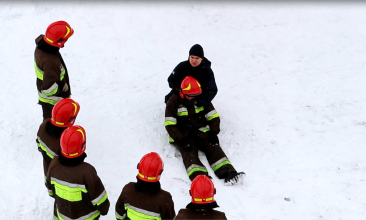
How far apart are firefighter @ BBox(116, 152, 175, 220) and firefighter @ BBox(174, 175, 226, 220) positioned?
27 cm

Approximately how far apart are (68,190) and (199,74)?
129 inches

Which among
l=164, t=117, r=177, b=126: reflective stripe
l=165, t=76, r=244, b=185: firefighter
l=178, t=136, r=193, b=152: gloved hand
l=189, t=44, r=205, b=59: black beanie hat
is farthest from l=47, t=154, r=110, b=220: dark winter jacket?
l=189, t=44, r=205, b=59: black beanie hat

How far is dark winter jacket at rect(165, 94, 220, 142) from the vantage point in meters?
6.50

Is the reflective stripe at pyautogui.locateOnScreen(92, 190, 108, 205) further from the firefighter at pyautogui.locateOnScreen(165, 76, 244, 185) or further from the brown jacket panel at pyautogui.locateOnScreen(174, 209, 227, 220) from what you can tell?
the firefighter at pyautogui.locateOnScreen(165, 76, 244, 185)

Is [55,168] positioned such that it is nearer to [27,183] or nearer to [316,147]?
[27,183]

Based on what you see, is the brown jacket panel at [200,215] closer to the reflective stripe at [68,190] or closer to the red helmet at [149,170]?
the red helmet at [149,170]

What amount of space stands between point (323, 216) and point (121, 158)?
10.1 feet

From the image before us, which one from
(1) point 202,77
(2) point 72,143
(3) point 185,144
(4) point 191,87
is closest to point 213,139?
(3) point 185,144

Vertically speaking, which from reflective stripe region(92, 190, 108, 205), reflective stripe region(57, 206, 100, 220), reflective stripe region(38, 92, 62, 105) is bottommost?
reflective stripe region(57, 206, 100, 220)

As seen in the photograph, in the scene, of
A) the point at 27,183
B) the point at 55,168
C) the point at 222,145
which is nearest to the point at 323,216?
the point at 222,145

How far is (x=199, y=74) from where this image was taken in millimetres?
6781

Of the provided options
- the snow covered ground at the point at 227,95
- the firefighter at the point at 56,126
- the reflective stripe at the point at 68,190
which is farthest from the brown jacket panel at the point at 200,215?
the snow covered ground at the point at 227,95

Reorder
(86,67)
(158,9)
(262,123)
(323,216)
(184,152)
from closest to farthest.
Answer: (323,216) → (184,152) → (262,123) → (86,67) → (158,9)

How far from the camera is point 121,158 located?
21.0 ft
